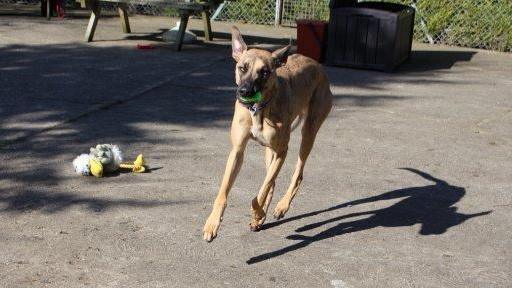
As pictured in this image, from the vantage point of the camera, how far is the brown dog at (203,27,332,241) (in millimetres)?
4535

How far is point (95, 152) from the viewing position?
6.18 m

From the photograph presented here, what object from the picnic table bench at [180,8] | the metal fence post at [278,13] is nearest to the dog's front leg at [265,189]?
the picnic table bench at [180,8]

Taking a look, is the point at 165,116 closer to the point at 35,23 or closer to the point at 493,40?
the point at 35,23

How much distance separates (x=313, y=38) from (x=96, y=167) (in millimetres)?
6608

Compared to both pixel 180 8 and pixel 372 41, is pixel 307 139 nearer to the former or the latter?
pixel 372 41

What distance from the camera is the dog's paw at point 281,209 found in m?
Answer: 5.38

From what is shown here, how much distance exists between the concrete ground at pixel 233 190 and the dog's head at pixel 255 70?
1064 mm

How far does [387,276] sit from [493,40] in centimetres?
1070

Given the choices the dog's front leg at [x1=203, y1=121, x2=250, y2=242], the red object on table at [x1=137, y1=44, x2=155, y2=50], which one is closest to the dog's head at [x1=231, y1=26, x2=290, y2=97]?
the dog's front leg at [x1=203, y1=121, x2=250, y2=242]

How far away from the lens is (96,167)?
6.06 metres

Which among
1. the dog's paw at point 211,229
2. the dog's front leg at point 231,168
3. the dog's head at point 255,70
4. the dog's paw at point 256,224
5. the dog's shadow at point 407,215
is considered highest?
the dog's head at point 255,70

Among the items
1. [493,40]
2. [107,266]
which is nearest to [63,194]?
[107,266]

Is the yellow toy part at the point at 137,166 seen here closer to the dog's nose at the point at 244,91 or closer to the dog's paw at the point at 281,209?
the dog's paw at the point at 281,209

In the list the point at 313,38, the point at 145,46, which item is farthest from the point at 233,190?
the point at 145,46
